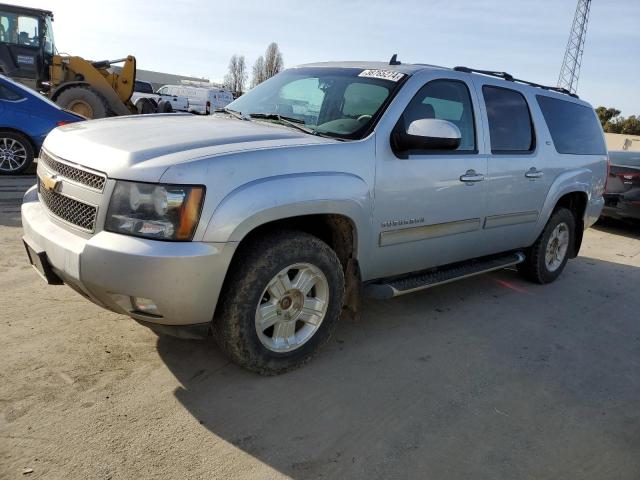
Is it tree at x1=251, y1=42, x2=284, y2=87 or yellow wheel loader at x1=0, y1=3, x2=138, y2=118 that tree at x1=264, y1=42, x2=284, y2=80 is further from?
yellow wheel loader at x1=0, y1=3, x2=138, y2=118

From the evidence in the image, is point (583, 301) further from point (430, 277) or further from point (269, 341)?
point (269, 341)

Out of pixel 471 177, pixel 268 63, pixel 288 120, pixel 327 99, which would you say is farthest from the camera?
pixel 268 63

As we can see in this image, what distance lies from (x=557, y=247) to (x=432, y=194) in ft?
8.92

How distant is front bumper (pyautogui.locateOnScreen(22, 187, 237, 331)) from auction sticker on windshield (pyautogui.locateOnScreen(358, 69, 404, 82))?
184 centimetres

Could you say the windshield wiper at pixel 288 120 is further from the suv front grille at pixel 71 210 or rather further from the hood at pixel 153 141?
the suv front grille at pixel 71 210

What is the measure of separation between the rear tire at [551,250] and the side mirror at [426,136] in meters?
2.43

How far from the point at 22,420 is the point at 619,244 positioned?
8188mm

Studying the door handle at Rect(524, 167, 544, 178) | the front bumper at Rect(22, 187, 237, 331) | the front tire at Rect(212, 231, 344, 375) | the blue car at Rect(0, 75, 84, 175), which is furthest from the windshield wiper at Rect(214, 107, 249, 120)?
the blue car at Rect(0, 75, 84, 175)

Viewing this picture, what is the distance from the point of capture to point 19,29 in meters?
13.4

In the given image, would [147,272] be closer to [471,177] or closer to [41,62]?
[471,177]

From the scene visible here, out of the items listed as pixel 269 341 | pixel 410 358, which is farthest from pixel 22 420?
pixel 410 358

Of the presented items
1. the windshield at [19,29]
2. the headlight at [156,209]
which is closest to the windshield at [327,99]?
the headlight at [156,209]

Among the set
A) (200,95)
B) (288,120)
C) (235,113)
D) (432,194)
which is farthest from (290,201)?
(200,95)

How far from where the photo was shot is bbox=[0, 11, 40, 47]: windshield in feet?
43.1
